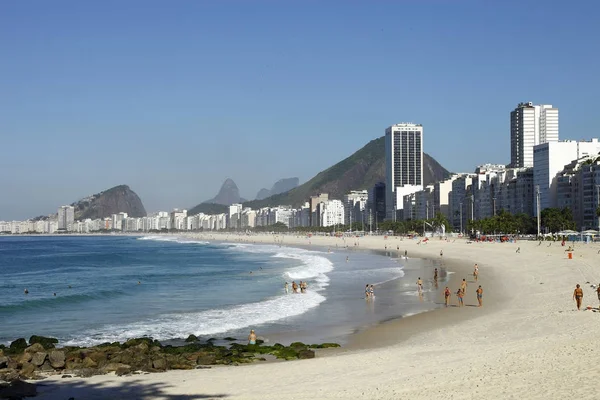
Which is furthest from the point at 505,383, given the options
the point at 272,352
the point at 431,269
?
the point at 431,269

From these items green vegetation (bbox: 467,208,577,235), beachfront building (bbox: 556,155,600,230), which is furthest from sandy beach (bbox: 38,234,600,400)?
beachfront building (bbox: 556,155,600,230)

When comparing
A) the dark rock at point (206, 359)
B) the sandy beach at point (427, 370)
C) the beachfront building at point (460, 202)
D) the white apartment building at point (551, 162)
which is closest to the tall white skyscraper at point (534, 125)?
the beachfront building at point (460, 202)

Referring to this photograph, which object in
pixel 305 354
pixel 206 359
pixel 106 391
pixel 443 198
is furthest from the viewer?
pixel 443 198

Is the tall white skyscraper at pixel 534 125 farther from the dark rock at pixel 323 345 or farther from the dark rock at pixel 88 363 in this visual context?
the dark rock at pixel 88 363

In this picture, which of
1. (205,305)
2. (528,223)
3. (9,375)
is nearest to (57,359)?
(9,375)

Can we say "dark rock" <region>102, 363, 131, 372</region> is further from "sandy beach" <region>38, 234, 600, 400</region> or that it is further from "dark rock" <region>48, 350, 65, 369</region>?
"dark rock" <region>48, 350, 65, 369</region>

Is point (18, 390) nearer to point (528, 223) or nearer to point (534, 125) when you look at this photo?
point (528, 223)
